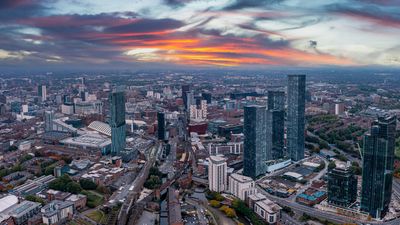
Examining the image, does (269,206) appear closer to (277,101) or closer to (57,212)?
(57,212)

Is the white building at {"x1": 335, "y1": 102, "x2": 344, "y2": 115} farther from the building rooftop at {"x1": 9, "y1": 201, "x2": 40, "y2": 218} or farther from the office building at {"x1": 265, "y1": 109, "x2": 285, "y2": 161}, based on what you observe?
the building rooftop at {"x1": 9, "y1": 201, "x2": 40, "y2": 218}

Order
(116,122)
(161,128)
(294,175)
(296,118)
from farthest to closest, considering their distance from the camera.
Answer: (161,128) → (116,122) → (296,118) → (294,175)

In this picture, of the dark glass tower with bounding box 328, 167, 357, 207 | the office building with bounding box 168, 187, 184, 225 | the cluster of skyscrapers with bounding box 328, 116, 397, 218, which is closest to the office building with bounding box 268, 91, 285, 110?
the dark glass tower with bounding box 328, 167, 357, 207

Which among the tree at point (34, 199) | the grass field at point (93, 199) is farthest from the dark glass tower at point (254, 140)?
the tree at point (34, 199)

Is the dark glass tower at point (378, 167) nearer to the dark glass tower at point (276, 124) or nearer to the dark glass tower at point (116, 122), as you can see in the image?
the dark glass tower at point (276, 124)

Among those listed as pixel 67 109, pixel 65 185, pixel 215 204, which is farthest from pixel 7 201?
pixel 67 109

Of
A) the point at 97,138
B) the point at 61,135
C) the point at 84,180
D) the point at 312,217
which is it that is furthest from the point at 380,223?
the point at 61,135

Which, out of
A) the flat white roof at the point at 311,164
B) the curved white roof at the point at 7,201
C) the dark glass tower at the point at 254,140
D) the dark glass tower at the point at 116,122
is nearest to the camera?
the curved white roof at the point at 7,201
